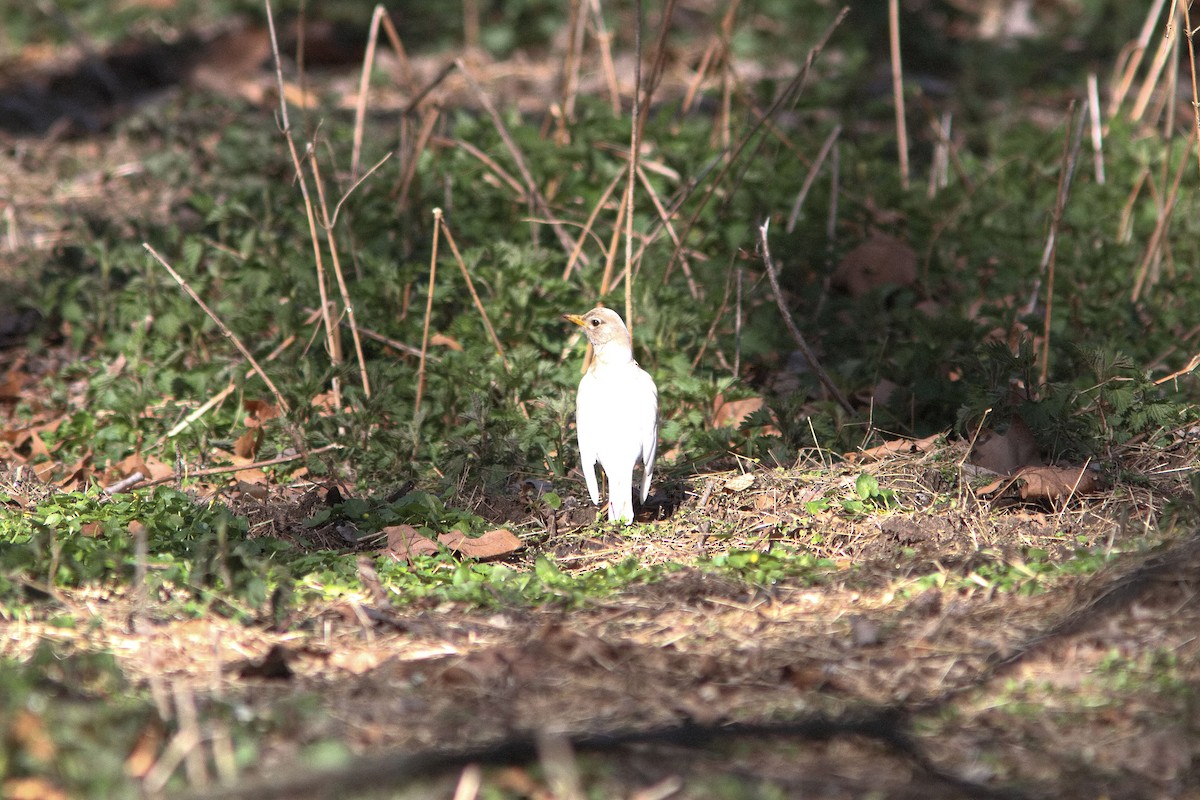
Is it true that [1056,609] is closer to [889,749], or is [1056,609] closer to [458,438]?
[889,749]

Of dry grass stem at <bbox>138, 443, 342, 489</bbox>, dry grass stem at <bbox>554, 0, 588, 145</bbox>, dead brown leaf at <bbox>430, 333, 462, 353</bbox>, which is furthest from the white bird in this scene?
dry grass stem at <bbox>554, 0, 588, 145</bbox>

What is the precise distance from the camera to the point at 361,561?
410 centimetres

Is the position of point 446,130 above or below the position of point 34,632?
above

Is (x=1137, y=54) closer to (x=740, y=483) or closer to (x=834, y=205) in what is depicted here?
(x=834, y=205)

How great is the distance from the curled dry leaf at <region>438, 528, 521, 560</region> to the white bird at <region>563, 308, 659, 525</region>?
0.47 meters

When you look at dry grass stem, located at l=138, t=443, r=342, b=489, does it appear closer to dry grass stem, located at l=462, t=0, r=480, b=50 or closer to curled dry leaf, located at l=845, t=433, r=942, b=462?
curled dry leaf, located at l=845, t=433, r=942, b=462

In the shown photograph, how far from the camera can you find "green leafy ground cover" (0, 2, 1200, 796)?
124 inches

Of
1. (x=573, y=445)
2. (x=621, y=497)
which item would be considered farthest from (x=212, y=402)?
(x=621, y=497)

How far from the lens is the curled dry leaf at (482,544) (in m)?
4.39

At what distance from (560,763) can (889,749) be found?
0.77m

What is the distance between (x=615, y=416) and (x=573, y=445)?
625mm

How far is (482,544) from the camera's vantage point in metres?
4.41

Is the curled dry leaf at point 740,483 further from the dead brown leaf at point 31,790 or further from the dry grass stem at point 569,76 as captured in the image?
the dry grass stem at point 569,76

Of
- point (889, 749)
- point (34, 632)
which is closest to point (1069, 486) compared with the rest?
point (889, 749)
